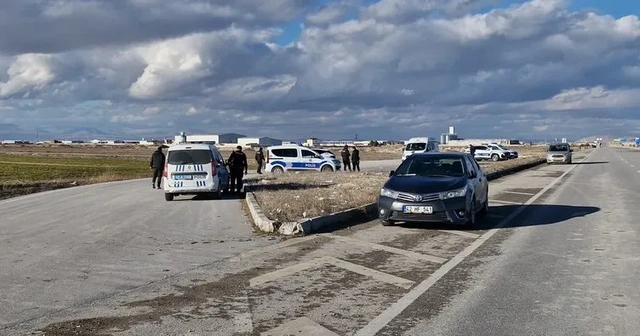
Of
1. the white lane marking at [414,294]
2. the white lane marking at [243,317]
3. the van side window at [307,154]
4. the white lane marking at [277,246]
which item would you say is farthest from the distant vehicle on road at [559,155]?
the white lane marking at [243,317]

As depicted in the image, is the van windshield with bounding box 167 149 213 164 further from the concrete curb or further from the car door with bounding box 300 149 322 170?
the car door with bounding box 300 149 322 170

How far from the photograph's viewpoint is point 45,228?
14086 mm

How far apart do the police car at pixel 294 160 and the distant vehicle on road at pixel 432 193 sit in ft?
75.6

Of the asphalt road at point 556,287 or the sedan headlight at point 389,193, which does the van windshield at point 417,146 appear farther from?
the sedan headlight at point 389,193

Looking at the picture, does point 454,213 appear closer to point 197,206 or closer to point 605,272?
point 605,272

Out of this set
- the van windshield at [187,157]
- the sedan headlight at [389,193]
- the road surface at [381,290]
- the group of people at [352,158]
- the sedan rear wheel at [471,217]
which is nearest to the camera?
the road surface at [381,290]

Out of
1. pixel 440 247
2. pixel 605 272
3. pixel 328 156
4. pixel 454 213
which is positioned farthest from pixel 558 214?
pixel 328 156

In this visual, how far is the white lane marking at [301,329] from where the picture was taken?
607cm

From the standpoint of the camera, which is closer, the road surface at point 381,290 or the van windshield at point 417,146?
the road surface at point 381,290

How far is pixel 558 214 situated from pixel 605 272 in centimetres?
739

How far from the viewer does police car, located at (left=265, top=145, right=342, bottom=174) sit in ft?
122

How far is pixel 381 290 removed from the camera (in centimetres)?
782

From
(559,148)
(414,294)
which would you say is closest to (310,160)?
(559,148)

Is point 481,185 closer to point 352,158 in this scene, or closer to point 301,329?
point 301,329
